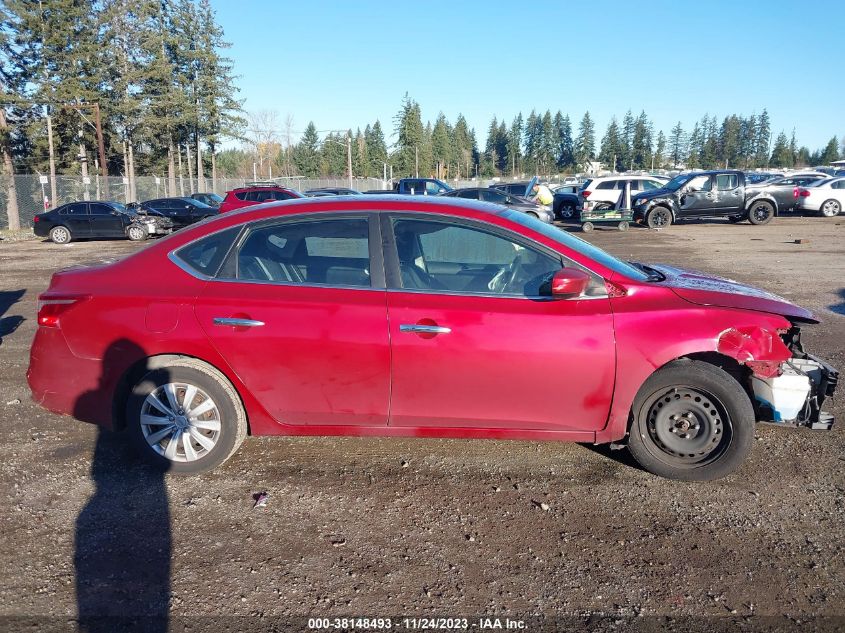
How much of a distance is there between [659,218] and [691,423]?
21.7 metres

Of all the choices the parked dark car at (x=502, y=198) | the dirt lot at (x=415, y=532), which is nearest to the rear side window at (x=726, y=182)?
the parked dark car at (x=502, y=198)

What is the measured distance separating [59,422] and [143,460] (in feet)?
4.07

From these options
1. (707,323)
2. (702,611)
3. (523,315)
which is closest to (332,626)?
(702,611)

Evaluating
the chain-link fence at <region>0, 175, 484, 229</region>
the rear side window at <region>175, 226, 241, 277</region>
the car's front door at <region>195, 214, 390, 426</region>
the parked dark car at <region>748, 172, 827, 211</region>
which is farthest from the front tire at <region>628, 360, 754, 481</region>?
the chain-link fence at <region>0, 175, 484, 229</region>

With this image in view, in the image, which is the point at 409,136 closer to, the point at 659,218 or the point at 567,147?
the point at 567,147

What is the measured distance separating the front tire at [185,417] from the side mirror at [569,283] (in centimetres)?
205

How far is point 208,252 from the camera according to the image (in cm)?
387

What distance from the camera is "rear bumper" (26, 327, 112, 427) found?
12.5 feet

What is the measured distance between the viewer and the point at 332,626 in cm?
258

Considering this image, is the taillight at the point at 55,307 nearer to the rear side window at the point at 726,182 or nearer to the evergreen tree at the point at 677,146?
the rear side window at the point at 726,182

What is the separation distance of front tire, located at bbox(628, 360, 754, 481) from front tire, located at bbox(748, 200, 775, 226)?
23756 mm

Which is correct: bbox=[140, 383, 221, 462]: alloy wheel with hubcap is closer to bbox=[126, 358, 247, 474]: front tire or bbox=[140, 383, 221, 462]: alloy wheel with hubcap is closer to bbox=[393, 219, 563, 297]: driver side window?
bbox=[126, 358, 247, 474]: front tire

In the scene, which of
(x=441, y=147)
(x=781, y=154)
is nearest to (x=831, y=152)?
(x=781, y=154)

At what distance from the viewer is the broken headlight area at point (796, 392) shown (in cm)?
375
